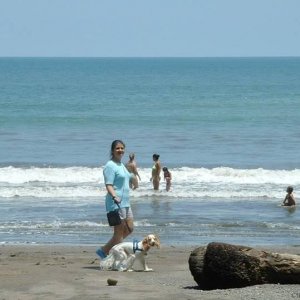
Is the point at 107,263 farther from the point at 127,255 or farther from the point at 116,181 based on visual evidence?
the point at 116,181

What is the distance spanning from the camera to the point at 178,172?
2844cm

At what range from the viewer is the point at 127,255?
454 inches

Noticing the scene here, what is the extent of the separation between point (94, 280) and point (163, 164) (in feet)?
66.6

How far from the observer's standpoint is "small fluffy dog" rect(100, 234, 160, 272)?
451 inches

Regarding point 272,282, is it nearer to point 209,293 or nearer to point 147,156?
Result: point 209,293

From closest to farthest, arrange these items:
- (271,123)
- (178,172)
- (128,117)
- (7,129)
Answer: (178,172) → (7,129) → (271,123) → (128,117)

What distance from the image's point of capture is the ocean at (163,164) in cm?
1748

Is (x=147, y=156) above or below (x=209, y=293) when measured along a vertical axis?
above

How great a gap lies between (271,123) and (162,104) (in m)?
16.8

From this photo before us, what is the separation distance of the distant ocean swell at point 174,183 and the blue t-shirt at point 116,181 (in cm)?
1089

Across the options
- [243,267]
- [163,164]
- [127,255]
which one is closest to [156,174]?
[163,164]

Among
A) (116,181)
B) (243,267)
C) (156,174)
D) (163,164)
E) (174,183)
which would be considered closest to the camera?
(243,267)

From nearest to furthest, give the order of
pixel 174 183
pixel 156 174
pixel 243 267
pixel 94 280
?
pixel 243 267 < pixel 94 280 < pixel 156 174 < pixel 174 183

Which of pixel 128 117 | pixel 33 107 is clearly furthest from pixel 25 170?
pixel 33 107
